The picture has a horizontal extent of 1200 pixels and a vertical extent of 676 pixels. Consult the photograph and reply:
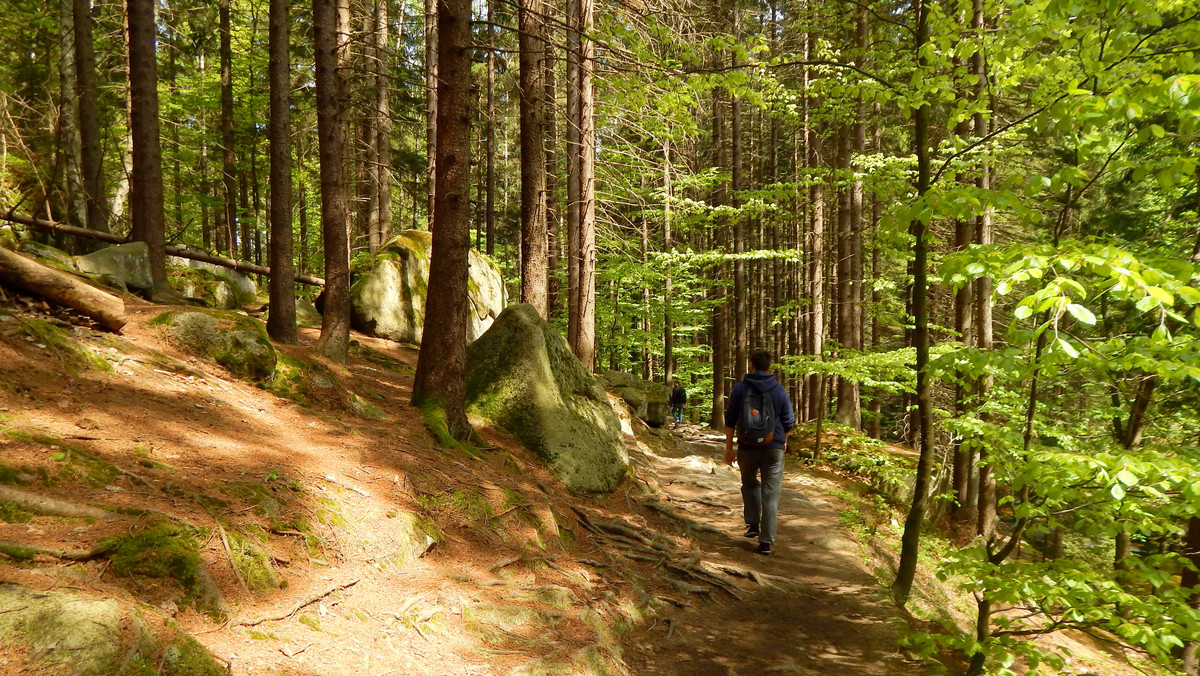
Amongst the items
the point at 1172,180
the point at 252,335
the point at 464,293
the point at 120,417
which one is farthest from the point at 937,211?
the point at 252,335

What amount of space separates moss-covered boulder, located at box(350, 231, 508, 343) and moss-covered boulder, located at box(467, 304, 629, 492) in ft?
18.7

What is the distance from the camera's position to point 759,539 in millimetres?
7070

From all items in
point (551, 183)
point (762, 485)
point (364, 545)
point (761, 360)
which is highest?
point (551, 183)

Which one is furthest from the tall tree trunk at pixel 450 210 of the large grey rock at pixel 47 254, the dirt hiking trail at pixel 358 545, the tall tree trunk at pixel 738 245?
the tall tree trunk at pixel 738 245

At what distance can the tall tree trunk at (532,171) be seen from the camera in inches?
400

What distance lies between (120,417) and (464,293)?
11.1ft

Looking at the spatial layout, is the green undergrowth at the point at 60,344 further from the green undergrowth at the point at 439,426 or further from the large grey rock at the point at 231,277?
the large grey rock at the point at 231,277

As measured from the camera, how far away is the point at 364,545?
14.1 feet

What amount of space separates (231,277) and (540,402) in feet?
39.7

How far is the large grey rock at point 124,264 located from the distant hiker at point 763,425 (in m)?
8.99

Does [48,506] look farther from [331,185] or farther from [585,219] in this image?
[585,219]

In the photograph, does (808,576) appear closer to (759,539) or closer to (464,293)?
(759,539)

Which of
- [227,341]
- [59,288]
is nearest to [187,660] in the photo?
[59,288]

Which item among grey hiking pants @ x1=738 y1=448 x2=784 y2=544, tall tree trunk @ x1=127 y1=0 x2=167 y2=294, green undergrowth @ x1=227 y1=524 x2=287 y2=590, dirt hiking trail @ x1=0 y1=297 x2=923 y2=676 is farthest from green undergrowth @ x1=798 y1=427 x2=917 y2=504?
tall tree trunk @ x1=127 y1=0 x2=167 y2=294
